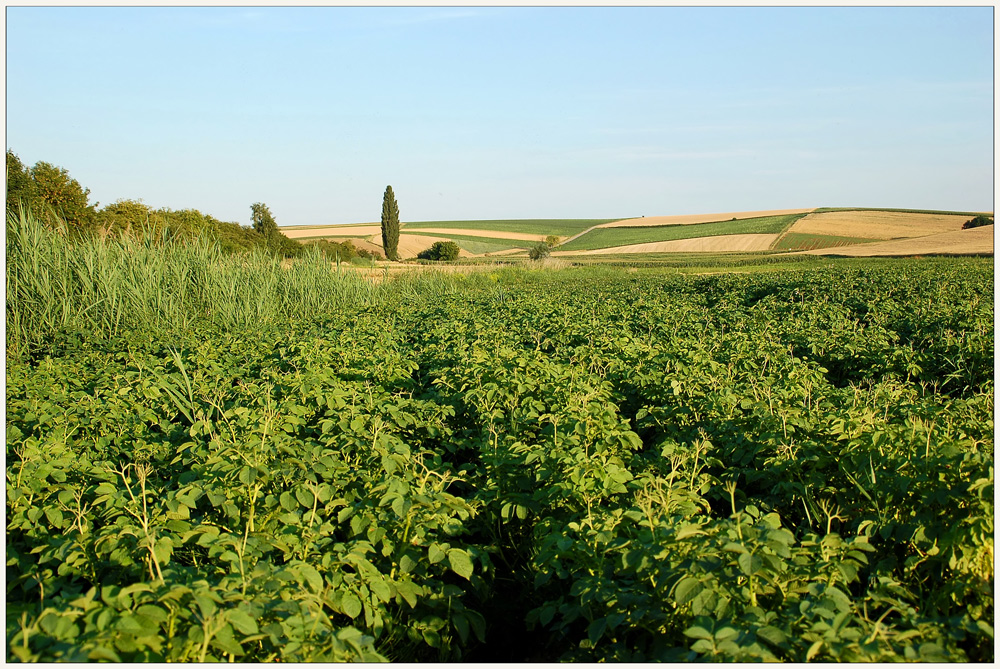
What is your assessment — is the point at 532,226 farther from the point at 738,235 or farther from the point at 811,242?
the point at 811,242

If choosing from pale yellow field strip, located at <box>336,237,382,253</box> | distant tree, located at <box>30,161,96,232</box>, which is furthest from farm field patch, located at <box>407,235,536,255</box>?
distant tree, located at <box>30,161,96,232</box>

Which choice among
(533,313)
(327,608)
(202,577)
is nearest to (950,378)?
(533,313)

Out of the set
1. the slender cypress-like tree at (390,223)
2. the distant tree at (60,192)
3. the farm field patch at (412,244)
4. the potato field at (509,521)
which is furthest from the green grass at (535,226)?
the potato field at (509,521)

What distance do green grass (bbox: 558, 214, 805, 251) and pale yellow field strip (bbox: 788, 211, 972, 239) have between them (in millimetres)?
3228

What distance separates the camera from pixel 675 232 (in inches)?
2990

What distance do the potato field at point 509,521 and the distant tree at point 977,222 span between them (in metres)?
62.2

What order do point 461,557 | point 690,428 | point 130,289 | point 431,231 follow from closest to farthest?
1. point 461,557
2. point 690,428
3. point 130,289
4. point 431,231

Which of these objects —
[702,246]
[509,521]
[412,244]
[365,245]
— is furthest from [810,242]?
[509,521]

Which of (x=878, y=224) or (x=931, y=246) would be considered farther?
(x=878, y=224)

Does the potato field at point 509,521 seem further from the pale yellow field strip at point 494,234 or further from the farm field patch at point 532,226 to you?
the farm field patch at point 532,226

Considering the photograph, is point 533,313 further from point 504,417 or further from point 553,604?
point 553,604

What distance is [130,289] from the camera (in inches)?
369

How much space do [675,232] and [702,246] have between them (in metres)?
13.7

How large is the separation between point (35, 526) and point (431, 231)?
292ft
